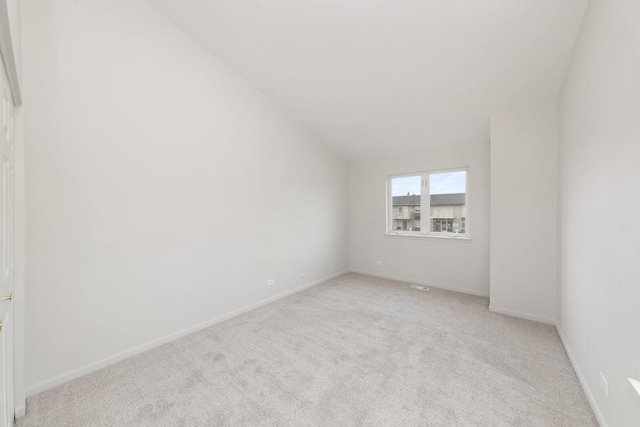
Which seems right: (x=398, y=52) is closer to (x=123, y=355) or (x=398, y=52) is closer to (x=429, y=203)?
(x=429, y=203)

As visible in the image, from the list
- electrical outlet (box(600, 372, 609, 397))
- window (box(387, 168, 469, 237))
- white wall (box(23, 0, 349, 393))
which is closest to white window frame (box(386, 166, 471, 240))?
window (box(387, 168, 469, 237))

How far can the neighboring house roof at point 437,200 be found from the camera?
4.09 metres

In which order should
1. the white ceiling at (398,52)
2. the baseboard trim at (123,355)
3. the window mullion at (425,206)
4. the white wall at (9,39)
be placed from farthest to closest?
the window mullion at (425,206) → the white ceiling at (398,52) → the baseboard trim at (123,355) → the white wall at (9,39)

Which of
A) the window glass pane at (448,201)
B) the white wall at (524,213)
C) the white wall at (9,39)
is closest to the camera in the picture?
the white wall at (9,39)

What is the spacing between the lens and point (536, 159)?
289cm

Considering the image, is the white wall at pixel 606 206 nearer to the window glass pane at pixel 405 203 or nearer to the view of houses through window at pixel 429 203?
the view of houses through window at pixel 429 203

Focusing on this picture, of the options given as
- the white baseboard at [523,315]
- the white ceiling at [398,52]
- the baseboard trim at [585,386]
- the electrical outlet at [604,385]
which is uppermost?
the white ceiling at [398,52]

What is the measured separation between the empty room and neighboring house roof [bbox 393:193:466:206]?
9.2 inches

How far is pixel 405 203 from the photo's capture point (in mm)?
4691

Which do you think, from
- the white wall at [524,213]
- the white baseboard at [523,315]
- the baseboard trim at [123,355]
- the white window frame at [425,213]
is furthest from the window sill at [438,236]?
the baseboard trim at [123,355]

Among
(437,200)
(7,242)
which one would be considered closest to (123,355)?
(7,242)

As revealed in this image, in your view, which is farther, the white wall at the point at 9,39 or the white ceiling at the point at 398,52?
the white ceiling at the point at 398,52

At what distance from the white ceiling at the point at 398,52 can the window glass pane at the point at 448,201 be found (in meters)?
0.79

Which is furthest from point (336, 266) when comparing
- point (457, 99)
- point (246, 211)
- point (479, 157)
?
point (457, 99)
